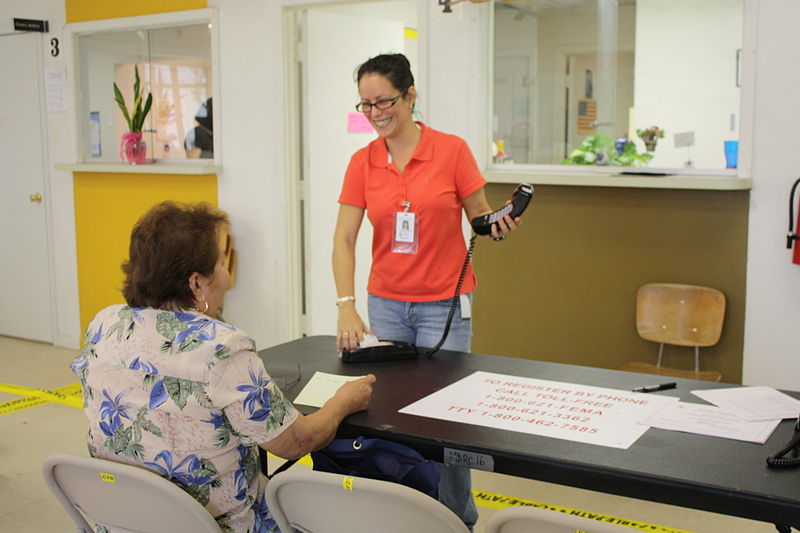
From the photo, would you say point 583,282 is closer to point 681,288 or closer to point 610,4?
point 681,288

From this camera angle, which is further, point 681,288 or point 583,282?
point 583,282

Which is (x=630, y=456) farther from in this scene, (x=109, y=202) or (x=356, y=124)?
(x=109, y=202)

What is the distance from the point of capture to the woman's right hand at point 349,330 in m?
2.52

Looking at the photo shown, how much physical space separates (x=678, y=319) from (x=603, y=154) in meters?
0.89

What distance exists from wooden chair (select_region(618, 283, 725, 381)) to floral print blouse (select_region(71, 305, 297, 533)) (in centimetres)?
242

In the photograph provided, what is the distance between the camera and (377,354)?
2.48 meters

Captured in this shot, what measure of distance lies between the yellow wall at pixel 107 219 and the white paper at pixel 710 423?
4129 mm

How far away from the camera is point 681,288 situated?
3850 mm

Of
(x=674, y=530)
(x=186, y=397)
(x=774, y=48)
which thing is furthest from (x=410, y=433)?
(x=774, y=48)

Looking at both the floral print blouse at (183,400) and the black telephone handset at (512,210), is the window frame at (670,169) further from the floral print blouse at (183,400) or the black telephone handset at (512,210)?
the floral print blouse at (183,400)

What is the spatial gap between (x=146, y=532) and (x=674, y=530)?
1956 millimetres

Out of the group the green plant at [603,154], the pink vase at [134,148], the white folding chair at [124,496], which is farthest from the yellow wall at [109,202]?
the white folding chair at [124,496]

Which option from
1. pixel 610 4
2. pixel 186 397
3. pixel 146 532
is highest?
pixel 610 4

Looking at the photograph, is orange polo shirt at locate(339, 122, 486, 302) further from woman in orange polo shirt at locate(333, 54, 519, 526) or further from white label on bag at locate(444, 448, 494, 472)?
white label on bag at locate(444, 448, 494, 472)
